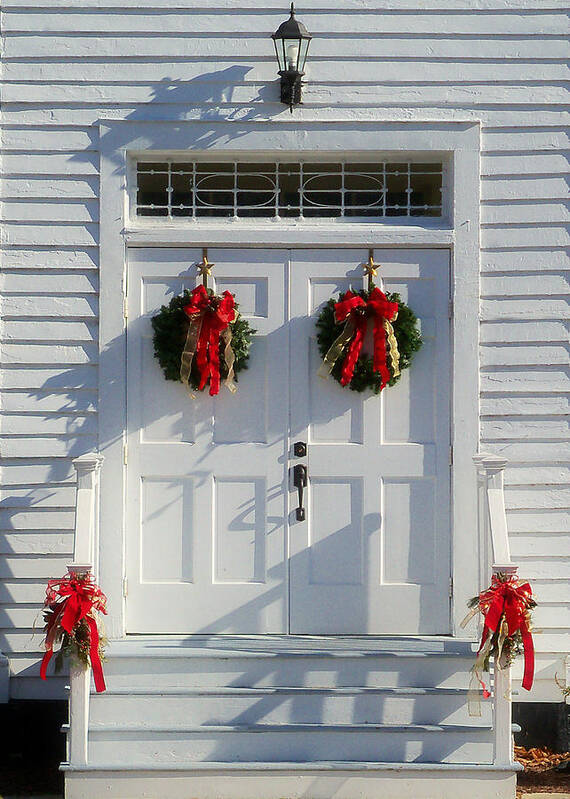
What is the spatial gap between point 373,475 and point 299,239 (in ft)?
4.43

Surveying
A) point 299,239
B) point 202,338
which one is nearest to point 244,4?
point 299,239

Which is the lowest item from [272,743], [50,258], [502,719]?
[272,743]

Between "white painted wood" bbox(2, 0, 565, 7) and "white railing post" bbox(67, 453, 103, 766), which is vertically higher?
"white painted wood" bbox(2, 0, 565, 7)

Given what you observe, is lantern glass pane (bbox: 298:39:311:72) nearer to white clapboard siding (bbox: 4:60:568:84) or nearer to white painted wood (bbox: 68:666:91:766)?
white clapboard siding (bbox: 4:60:568:84)

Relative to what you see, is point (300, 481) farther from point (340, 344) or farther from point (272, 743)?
point (272, 743)

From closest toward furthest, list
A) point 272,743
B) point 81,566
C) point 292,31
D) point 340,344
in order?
point 81,566 → point 272,743 → point 292,31 → point 340,344

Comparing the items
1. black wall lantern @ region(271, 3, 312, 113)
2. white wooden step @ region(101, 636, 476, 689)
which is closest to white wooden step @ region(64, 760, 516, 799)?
white wooden step @ region(101, 636, 476, 689)

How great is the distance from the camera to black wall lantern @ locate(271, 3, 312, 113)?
575cm

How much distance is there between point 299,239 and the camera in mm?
5992

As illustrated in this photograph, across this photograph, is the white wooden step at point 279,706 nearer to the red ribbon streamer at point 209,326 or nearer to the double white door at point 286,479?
the double white door at point 286,479

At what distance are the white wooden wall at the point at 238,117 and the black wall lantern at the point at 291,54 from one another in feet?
0.34

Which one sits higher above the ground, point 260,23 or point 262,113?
point 260,23

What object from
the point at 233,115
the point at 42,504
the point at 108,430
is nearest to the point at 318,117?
the point at 233,115

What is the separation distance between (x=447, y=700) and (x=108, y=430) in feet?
7.45
